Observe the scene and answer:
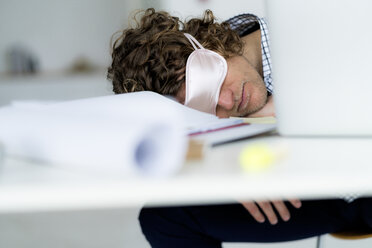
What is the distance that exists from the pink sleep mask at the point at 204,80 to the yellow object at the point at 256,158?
2.03ft

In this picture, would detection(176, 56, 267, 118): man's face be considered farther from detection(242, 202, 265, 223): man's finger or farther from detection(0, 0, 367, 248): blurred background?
detection(0, 0, 367, 248): blurred background

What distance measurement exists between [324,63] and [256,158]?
17 centimetres

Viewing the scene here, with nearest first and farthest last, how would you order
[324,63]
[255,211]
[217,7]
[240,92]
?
1. [324,63]
2. [255,211]
3. [240,92]
4. [217,7]

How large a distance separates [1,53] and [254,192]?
484 cm

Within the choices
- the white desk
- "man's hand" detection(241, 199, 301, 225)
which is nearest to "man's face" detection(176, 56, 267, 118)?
"man's hand" detection(241, 199, 301, 225)

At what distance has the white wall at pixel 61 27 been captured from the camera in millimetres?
4766

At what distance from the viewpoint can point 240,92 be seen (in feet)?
4.88

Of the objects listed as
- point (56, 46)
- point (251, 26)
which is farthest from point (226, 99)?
point (56, 46)

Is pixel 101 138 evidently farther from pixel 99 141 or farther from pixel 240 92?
pixel 240 92

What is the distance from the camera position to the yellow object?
0.41 metres

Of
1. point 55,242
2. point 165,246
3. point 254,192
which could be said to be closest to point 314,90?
point 254,192

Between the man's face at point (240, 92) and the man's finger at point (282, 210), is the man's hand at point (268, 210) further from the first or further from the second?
the man's face at point (240, 92)

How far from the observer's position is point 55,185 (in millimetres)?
363

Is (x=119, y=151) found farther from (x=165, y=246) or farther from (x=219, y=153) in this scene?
(x=165, y=246)
